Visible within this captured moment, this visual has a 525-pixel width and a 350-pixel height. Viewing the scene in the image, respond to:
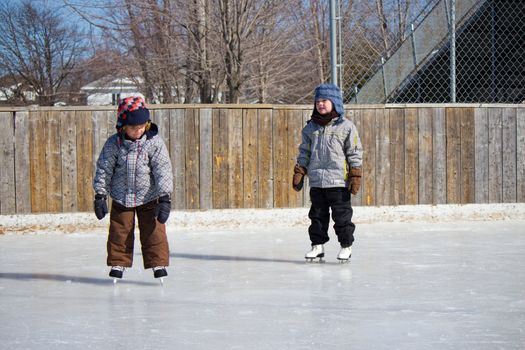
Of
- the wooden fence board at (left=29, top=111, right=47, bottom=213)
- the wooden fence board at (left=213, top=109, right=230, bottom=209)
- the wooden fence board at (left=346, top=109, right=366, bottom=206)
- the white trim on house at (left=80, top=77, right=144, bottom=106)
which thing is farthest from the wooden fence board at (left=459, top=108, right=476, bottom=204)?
the white trim on house at (left=80, top=77, right=144, bottom=106)

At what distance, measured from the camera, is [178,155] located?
28.1 feet

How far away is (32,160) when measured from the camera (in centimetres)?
834

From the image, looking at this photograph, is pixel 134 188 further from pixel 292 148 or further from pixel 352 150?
pixel 292 148

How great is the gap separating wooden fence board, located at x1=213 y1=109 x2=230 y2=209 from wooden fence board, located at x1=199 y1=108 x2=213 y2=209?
40 millimetres

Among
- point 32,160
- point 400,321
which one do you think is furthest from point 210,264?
point 32,160

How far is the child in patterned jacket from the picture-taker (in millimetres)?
5219

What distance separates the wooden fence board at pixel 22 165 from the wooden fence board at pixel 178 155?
1.37m

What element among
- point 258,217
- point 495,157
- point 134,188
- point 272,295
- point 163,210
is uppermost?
point 495,157

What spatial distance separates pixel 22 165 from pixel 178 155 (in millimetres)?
1491

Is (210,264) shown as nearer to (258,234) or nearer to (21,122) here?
(258,234)

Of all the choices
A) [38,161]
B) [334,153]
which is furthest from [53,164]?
[334,153]

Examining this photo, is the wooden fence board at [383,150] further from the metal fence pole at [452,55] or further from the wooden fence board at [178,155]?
the wooden fence board at [178,155]

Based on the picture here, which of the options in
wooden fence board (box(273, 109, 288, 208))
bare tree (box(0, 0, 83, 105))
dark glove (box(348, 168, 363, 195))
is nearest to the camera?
dark glove (box(348, 168, 363, 195))

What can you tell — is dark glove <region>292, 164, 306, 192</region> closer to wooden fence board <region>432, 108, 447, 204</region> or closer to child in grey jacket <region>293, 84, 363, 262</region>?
child in grey jacket <region>293, 84, 363, 262</region>
